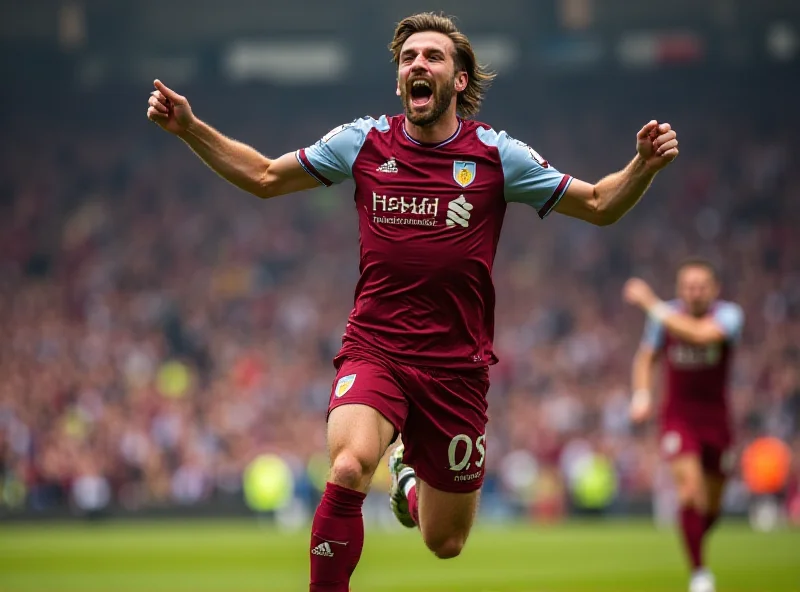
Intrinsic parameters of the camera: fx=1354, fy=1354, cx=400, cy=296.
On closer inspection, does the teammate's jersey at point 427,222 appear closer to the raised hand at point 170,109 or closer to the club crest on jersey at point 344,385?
the club crest on jersey at point 344,385

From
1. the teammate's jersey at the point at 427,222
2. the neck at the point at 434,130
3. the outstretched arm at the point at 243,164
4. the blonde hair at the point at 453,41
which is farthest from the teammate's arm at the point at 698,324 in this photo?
the outstretched arm at the point at 243,164

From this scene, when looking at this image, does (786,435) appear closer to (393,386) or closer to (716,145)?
(716,145)

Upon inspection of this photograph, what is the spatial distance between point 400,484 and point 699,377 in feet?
14.5

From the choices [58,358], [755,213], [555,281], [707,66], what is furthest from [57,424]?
[707,66]

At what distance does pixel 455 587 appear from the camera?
41.9 ft

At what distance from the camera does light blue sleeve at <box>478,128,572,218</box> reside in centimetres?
735

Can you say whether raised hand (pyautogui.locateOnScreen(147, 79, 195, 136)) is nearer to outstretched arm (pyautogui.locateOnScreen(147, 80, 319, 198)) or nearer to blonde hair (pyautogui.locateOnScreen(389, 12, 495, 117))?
outstretched arm (pyautogui.locateOnScreen(147, 80, 319, 198))

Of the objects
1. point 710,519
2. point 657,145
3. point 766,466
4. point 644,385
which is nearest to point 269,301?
point 766,466

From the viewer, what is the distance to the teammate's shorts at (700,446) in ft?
38.4

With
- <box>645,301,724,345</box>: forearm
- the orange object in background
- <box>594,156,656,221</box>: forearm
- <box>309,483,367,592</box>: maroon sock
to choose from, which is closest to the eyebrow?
<box>594,156,656,221</box>: forearm

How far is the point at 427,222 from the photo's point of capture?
284 inches

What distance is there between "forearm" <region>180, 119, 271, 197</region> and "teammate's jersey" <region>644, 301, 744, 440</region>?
5.39 m

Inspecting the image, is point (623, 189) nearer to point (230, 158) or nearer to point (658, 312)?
point (230, 158)

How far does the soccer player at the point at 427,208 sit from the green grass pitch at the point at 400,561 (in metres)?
5.33
